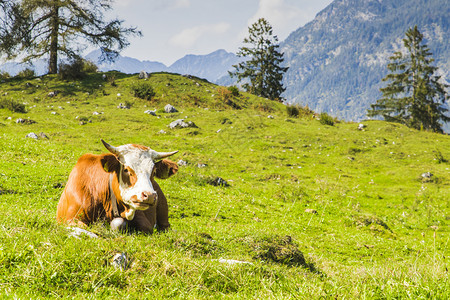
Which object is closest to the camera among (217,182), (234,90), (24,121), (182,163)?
(217,182)

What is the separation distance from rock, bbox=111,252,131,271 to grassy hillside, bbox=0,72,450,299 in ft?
0.17

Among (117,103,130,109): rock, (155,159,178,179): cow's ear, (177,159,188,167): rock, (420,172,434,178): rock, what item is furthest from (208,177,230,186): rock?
(117,103,130,109): rock

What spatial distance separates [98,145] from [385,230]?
1518 cm

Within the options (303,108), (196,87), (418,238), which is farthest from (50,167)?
(303,108)

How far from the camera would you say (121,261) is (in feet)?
12.9

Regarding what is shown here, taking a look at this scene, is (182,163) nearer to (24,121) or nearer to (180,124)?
(180,124)

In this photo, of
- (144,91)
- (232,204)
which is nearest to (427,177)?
(232,204)

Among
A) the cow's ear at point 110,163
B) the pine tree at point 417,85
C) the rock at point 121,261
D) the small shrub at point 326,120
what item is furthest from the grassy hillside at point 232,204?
the pine tree at point 417,85

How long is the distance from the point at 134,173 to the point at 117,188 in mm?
588

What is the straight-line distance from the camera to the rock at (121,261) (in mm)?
3857

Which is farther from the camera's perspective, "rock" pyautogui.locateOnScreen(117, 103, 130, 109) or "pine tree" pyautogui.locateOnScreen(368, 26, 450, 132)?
"pine tree" pyautogui.locateOnScreen(368, 26, 450, 132)

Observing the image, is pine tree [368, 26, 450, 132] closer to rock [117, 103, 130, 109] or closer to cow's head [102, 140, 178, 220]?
rock [117, 103, 130, 109]

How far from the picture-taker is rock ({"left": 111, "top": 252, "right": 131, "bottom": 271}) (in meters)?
3.86

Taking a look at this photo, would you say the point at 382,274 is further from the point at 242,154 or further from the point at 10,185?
the point at 242,154
